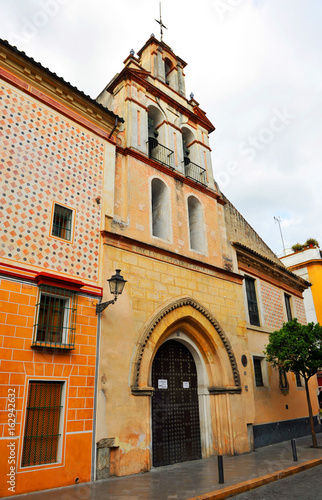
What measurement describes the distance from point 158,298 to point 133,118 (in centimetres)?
642

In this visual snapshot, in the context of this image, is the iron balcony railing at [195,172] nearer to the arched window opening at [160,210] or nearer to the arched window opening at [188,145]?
the arched window opening at [188,145]

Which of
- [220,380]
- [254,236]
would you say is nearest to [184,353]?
[220,380]

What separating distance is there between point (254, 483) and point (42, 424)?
474 centimetres

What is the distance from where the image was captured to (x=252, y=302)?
15438mm

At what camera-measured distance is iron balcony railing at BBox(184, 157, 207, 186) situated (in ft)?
47.6

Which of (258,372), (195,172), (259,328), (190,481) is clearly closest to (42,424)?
(190,481)

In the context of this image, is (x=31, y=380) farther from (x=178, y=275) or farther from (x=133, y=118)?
(x=133, y=118)

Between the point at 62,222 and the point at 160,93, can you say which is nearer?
the point at 62,222

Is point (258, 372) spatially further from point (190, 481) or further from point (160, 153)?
point (160, 153)

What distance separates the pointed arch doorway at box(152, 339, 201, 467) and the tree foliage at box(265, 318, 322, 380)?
312cm

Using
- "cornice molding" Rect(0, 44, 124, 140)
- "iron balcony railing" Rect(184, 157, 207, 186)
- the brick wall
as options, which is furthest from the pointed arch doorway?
"cornice molding" Rect(0, 44, 124, 140)

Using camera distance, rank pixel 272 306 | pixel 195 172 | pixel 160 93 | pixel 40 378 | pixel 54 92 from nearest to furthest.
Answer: pixel 40 378
pixel 54 92
pixel 160 93
pixel 195 172
pixel 272 306

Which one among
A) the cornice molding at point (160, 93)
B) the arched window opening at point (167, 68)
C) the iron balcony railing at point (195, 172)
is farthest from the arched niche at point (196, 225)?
the arched window opening at point (167, 68)

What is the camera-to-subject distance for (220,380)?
12.0 meters
